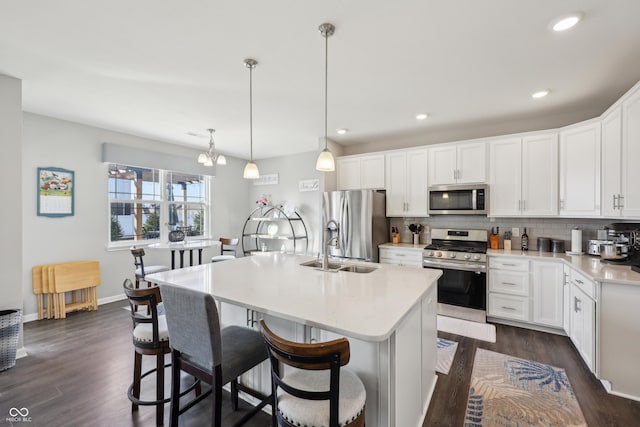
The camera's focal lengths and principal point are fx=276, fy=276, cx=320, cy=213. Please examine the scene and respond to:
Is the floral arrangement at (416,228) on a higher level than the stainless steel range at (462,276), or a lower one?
higher

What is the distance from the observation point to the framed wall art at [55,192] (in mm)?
3604

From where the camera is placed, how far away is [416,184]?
13.7ft

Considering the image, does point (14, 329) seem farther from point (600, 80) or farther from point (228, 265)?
point (600, 80)

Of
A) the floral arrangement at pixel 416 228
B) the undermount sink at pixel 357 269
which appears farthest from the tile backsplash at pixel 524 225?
the undermount sink at pixel 357 269

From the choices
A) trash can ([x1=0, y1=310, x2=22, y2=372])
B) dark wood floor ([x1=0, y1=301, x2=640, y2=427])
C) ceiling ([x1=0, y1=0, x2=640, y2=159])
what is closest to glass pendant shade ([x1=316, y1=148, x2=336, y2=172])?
ceiling ([x1=0, y1=0, x2=640, y2=159])

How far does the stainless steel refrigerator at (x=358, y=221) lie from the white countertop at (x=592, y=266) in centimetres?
149

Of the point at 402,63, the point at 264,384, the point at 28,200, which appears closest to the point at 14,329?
the point at 28,200

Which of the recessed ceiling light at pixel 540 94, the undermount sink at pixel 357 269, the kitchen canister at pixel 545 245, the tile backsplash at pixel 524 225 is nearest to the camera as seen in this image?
the undermount sink at pixel 357 269

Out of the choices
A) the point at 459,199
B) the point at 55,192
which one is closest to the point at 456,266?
the point at 459,199

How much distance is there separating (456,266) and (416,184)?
1.33m

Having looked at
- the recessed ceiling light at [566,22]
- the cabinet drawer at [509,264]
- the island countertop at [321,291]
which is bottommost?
the cabinet drawer at [509,264]

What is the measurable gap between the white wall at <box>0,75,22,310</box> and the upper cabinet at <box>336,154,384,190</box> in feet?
12.8

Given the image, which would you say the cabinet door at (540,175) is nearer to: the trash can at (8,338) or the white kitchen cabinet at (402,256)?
the white kitchen cabinet at (402,256)

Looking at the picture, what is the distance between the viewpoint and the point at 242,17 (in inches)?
71.4
